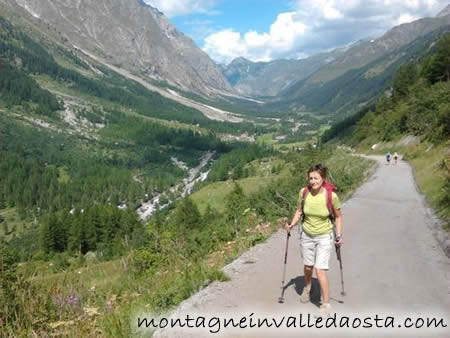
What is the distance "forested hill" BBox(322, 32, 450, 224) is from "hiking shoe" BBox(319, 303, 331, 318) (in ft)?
31.9

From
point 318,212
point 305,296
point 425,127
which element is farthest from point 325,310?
point 425,127

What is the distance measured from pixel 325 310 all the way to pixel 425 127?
48.9 meters

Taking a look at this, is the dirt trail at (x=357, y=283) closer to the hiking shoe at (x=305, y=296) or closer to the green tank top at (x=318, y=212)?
the hiking shoe at (x=305, y=296)

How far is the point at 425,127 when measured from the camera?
168 ft

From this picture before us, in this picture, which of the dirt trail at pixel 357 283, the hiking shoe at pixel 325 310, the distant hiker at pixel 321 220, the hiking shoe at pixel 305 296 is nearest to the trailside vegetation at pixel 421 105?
the dirt trail at pixel 357 283

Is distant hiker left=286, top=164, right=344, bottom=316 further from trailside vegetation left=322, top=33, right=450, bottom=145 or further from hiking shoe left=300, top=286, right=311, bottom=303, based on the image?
trailside vegetation left=322, top=33, right=450, bottom=145

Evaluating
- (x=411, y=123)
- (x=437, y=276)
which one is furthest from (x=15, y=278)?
(x=411, y=123)

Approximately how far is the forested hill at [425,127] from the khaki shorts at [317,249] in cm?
943

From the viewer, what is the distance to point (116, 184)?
183 m

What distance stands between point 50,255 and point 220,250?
8217cm

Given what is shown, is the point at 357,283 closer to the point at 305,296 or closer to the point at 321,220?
the point at 305,296

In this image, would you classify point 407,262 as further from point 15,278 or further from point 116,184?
point 116,184

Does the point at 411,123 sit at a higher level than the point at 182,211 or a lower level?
higher

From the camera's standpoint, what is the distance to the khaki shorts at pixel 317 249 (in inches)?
365
